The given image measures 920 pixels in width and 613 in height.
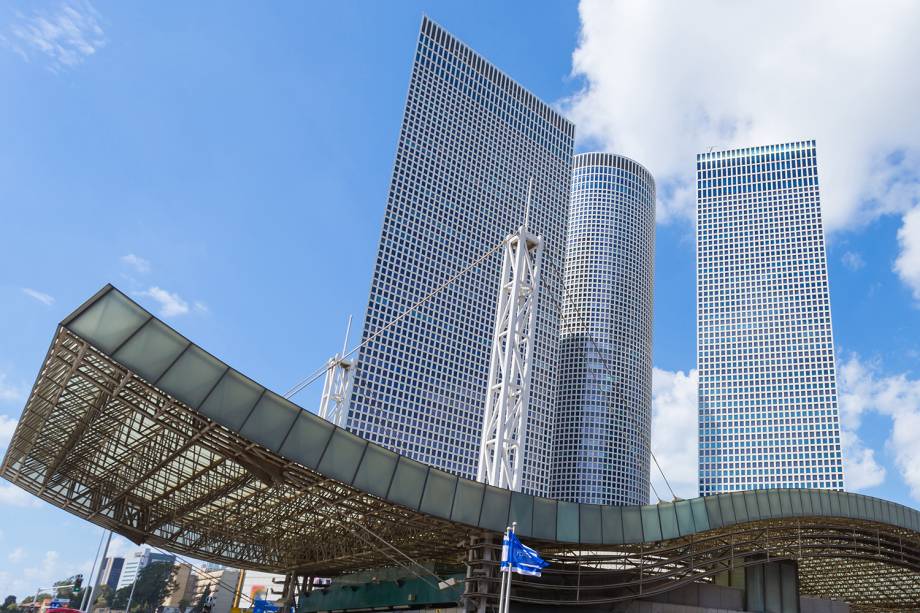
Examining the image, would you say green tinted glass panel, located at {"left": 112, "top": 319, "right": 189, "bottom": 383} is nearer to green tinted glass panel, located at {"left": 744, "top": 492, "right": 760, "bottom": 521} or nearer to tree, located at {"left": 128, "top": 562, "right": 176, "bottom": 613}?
green tinted glass panel, located at {"left": 744, "top": 492, "right": 760, "bottom": 521}

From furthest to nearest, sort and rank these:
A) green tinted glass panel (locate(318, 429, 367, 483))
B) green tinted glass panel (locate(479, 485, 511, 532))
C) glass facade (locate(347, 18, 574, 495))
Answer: glass facade (locate(347, 18, 574, 495)) → green tinted glass panel (locate(479, 485, 511, 532)) → green tinted glass panel (locate(318, 429, 367, 483))

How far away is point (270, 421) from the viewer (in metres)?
26.1

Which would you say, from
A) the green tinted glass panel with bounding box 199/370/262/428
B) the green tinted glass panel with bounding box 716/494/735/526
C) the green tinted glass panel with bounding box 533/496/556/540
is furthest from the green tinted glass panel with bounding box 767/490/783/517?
the green tinted glass panel with bounding box 199/370/262/428

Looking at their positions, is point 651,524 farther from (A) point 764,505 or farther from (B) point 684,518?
(A) point 764,505

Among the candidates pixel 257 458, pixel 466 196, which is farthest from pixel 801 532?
pixel 466 196

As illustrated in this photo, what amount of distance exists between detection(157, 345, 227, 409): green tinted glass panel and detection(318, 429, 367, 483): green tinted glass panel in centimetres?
532

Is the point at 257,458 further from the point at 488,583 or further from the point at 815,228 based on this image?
the point at 815,228

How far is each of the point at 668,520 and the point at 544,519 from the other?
670 centimetres

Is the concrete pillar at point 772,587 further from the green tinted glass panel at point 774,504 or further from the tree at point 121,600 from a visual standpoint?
the tree at point 121,600

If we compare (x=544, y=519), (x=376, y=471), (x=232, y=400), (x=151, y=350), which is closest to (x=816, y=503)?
(x=544, y=519)

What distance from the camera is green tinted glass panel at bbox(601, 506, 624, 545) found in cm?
3447

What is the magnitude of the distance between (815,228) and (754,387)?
4842cm

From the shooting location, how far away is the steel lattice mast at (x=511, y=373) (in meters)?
38.2

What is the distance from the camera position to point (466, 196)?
17875 centimetres
